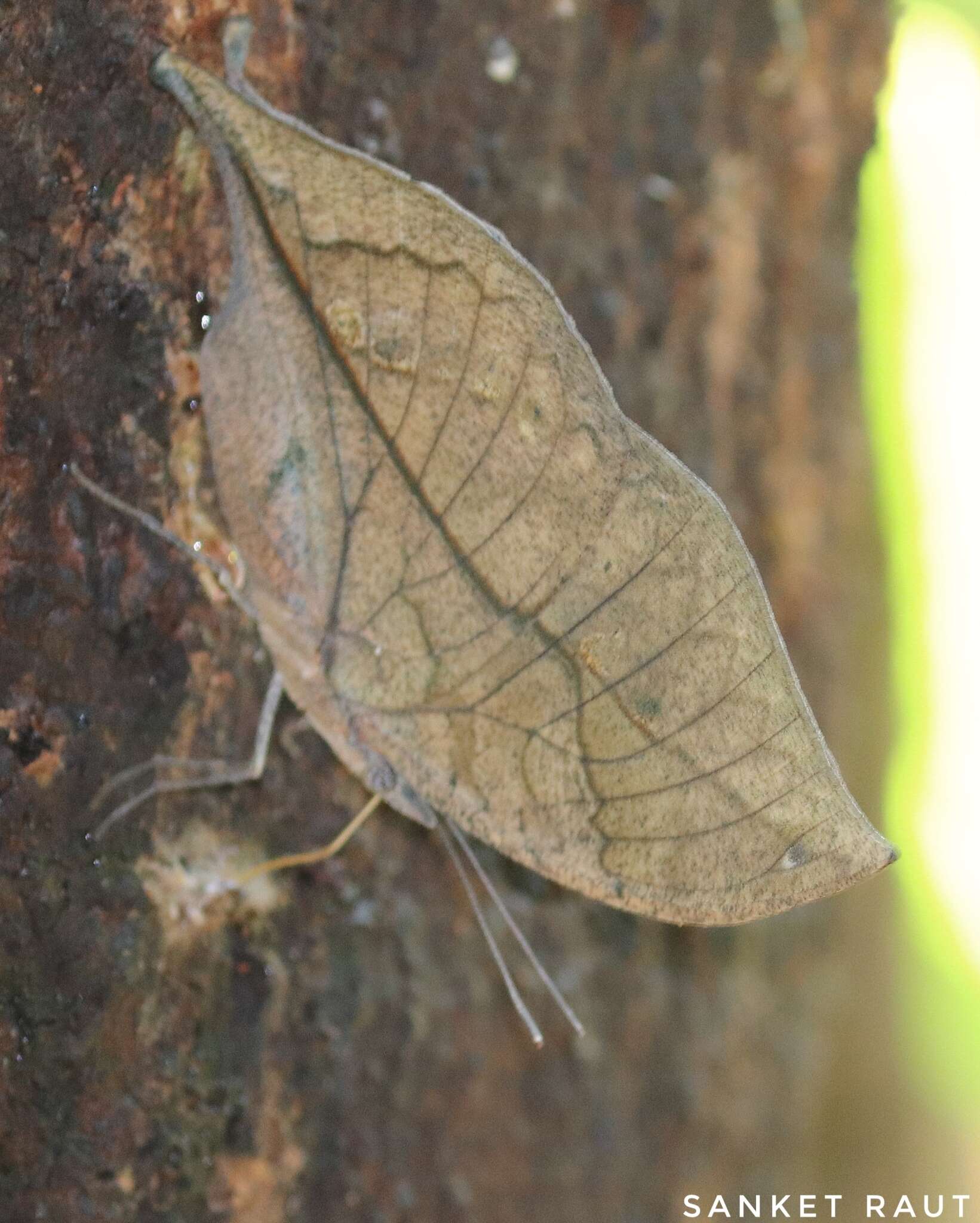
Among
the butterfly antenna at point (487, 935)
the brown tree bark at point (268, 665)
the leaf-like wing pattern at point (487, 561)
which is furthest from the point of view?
the butterfly antenna at point (487, 935)

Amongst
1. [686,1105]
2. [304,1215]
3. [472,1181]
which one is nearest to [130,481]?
[304,1215]

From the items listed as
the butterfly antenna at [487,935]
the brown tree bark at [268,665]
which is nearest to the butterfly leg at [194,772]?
the brown tree bark at [268,665]

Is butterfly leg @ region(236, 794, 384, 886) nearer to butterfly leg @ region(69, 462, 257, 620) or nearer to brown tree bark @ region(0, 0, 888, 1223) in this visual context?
brown tree bark @ region(0, 0, 888, 1223)

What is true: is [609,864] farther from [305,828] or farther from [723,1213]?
[723,1213]

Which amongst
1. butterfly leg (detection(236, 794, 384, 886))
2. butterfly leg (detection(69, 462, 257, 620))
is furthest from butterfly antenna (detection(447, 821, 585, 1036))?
butterfly leg (detection(69, 462, 257, 620))

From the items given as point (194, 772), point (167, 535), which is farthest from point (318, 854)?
point (167, 535)

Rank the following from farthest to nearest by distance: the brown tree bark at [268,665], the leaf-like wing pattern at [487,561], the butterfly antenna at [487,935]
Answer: the butterfly antenna at [487,935]
the brown tree bark at [268,665]
the leaf-like wing pattern at [487,561]

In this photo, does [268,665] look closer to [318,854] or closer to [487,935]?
[318,854]

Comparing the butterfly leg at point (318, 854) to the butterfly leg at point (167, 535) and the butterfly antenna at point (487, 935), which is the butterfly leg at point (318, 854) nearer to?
the butterfly antenna at point (487, 935)
